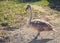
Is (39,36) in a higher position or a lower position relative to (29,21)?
lower

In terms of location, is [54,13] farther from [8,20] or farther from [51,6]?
[8,20]

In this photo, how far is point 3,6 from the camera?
1306 centimetres

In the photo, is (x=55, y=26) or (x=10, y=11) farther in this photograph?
(x=10, y=11)

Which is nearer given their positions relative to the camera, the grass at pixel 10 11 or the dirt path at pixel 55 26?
the dirt path at pixel 55 26

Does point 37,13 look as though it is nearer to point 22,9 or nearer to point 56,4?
point 22,9

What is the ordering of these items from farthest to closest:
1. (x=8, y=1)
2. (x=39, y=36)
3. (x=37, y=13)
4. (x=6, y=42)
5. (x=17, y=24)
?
(x=8, y=1)
(x=37, y=13)
(x=17, y=24)
(x=39, y=36)
(x=6, y=42)

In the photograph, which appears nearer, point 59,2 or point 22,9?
point 22,9

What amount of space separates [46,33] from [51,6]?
4274 millimetres

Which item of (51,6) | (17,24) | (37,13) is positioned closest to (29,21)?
(17,24)

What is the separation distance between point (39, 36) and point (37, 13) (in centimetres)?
308

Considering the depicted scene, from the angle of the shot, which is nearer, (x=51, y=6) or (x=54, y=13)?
(x=54, y=13)

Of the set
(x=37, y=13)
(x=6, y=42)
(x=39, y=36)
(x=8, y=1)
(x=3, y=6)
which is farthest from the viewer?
(x=8, y=1)

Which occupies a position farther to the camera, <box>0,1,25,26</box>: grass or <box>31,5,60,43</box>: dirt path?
<box>0,1,25,26</box>: grass

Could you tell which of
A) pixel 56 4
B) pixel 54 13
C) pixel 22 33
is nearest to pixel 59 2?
pixel 56 4
